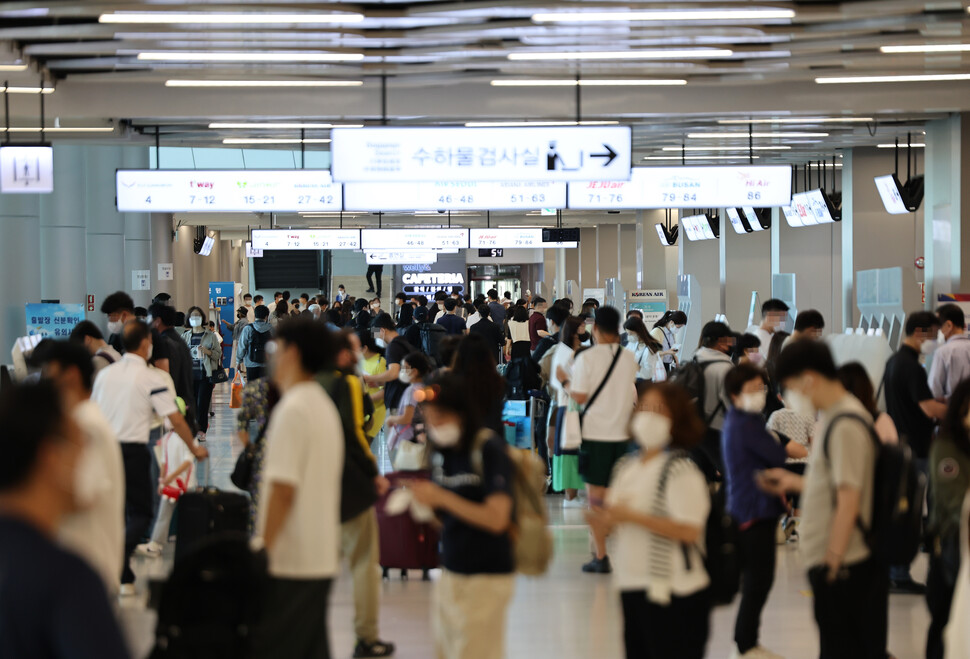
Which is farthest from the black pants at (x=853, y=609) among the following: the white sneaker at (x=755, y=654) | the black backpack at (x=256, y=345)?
the black backpack at (x=256, y=345)

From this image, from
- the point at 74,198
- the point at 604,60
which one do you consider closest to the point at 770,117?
the point at 604,60

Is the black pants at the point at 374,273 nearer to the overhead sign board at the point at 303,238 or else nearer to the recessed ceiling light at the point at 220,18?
the overhead sign board at the point at 303,238

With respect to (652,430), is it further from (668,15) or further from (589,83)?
(589,83)

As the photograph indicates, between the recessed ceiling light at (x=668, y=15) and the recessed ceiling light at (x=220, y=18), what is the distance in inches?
50.1

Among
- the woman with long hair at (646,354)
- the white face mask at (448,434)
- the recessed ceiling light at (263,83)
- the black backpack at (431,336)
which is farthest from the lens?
the black backpack at (431,336)

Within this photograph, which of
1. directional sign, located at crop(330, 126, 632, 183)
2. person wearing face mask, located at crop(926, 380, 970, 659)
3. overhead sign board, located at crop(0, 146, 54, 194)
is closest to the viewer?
person wearing face mask, located at crop(926, 380, 970, 659)

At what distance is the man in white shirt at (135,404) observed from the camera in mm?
5840

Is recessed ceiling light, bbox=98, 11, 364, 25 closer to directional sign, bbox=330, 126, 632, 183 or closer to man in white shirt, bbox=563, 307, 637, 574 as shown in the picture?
directional sign, bbox=330, 126, 632, 183

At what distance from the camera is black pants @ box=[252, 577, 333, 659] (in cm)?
341

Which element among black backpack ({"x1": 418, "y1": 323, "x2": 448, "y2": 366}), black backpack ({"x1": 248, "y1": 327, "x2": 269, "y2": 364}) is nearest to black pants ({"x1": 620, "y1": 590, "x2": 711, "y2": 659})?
black backpack ({"x1": 418, "y1": 323, "x2": 448, "y2": 366})

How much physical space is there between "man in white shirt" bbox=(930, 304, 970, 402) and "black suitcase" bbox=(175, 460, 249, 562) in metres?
4.57

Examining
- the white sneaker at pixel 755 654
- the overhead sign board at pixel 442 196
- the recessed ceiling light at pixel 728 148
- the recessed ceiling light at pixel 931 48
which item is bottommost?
the white sneaker at pixel 755 654

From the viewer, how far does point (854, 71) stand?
9.22m

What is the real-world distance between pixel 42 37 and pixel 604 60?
4.02 meters
